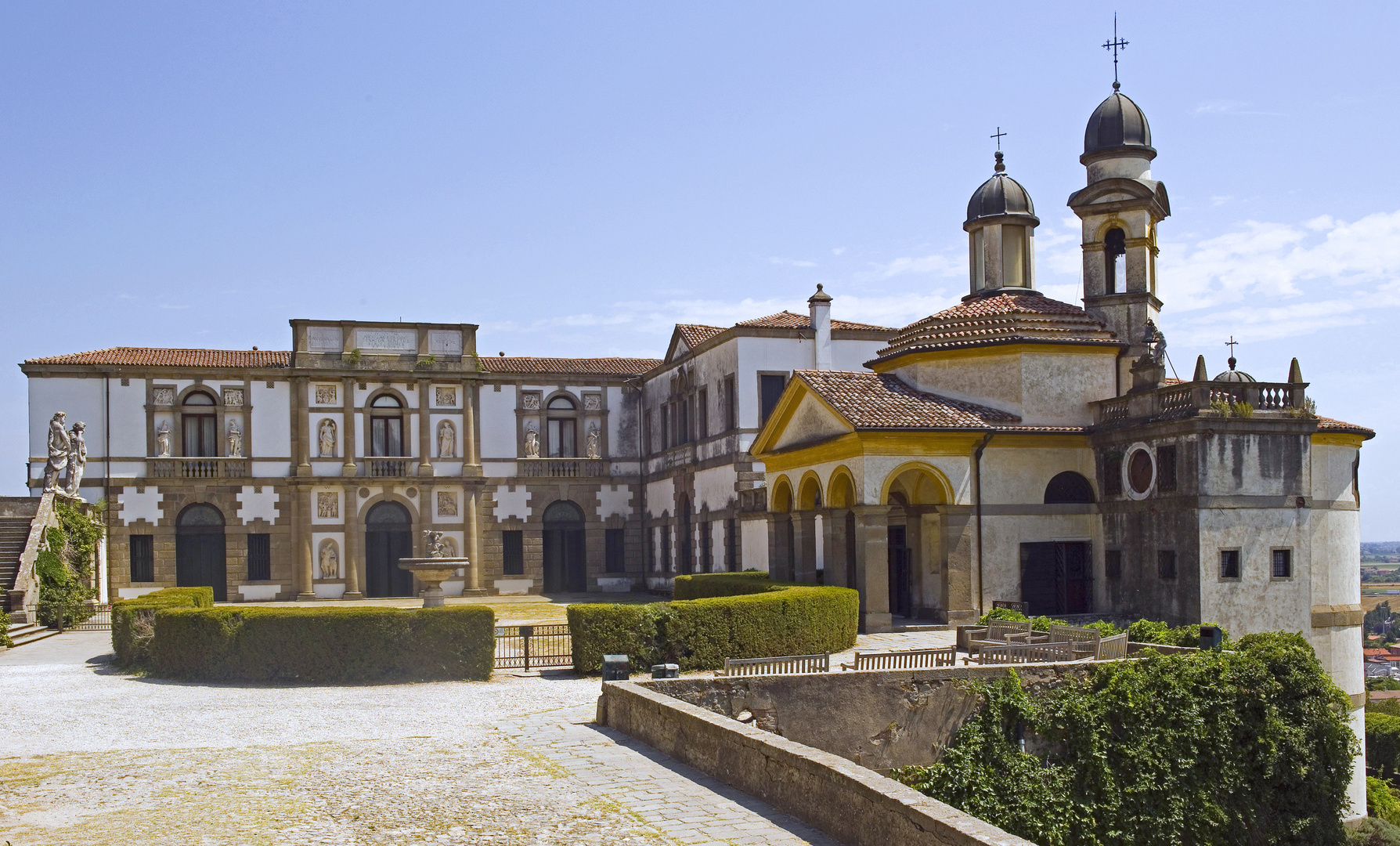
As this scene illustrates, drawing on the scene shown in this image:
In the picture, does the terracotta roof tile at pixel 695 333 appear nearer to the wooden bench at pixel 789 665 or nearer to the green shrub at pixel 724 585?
the green shrub at pixel 724 585

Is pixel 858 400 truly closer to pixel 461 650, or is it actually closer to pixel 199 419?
pixel 461 650

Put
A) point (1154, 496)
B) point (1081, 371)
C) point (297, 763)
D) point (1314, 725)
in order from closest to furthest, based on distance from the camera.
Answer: point (297, 763), point (1314, 725), point (1154, 496), point (1081, 371)

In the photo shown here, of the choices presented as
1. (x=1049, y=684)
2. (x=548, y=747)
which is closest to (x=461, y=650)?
(x=548, y=747)

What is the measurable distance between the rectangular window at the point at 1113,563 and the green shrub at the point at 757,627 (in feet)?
21.0

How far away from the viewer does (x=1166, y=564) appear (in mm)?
23609

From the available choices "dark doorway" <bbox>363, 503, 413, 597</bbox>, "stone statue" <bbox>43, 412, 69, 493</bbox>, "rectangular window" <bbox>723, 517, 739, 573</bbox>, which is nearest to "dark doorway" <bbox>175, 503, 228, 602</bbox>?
"dark doorway" <bbox>363, 503, 413, 597</bbox>

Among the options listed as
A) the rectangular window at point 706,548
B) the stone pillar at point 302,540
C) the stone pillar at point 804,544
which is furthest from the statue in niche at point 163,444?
the stone pillar at point 804,544

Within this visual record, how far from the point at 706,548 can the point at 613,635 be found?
60.0 ft

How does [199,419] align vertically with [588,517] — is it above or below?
above

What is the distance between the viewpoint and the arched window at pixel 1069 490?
2586 centimetres

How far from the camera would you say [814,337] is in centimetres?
3566

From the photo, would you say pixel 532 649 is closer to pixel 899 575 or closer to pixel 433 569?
pixel 433 569

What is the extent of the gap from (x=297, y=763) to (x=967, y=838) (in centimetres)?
769

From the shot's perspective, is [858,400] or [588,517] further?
[588,517]
